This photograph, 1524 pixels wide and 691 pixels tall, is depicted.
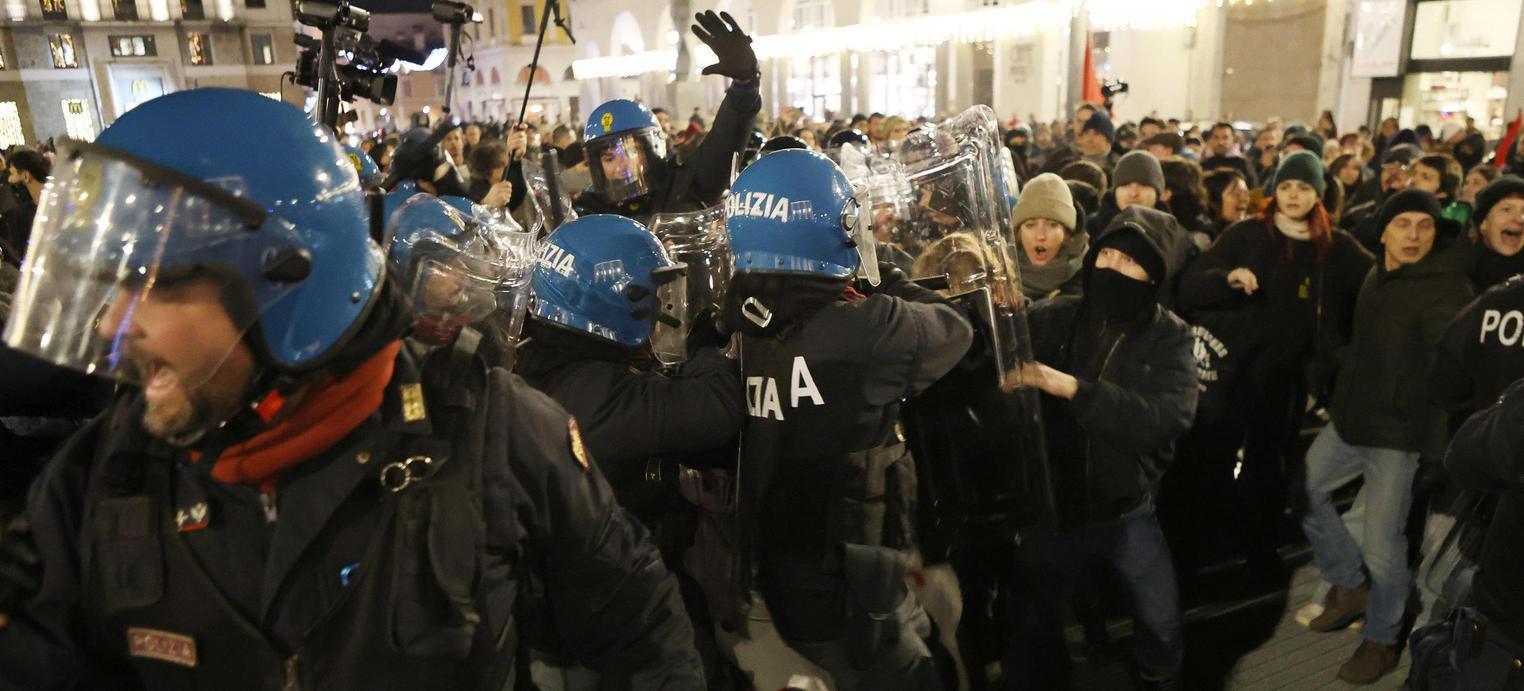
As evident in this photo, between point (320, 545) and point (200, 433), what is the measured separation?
0.22 metres

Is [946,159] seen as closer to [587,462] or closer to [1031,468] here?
[1031,468]

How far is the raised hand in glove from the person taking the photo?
124 centimetres

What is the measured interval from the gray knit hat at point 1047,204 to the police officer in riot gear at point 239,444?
11.0 feet

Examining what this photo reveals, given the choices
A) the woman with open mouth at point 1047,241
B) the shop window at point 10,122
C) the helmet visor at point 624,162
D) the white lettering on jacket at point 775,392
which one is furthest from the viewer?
the shop window at point 10,122

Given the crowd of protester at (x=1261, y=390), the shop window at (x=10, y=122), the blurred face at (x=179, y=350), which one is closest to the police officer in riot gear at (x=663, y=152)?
the crowd of protester at (x=1261, y=390)

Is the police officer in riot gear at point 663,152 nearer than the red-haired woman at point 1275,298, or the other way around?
the red-haired woman at point 1275,298

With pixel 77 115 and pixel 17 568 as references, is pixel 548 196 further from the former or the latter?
pixel 77 115

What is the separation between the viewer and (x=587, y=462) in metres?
1.61

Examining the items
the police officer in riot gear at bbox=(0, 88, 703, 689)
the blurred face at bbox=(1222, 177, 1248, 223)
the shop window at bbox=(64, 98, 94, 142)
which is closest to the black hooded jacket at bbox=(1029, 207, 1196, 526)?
the police officer in riot gear at bbox=(0, 88, 703, 689)

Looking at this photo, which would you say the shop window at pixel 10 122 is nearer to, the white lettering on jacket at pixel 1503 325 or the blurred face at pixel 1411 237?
the blurred face at pixel 1411 237

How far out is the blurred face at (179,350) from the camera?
1.17m

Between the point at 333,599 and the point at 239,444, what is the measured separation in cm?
25

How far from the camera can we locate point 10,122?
41.1 meters

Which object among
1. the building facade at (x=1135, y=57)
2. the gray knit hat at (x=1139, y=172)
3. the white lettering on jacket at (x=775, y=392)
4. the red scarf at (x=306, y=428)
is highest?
the building facade at (x=1135, y=57)
